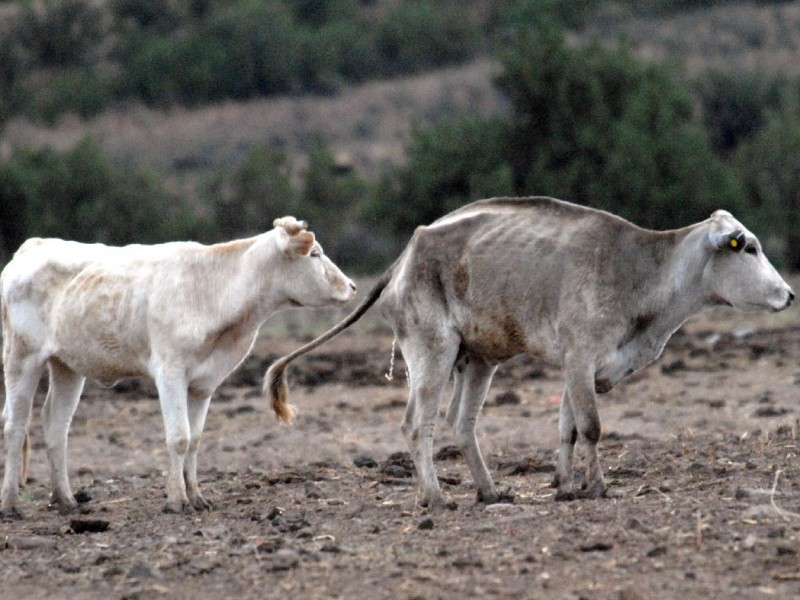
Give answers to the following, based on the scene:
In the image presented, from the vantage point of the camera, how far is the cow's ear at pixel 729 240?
10.7 meters

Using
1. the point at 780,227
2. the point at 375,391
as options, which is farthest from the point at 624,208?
the point at 375,391

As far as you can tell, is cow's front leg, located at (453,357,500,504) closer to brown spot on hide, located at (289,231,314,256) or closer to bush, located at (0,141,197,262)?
brown spot on hide, located at (289,231,314,256)

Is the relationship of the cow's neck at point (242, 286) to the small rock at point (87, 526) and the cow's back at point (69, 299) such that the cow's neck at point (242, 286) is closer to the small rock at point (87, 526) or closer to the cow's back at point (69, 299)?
the cow's back at point (69, 299)

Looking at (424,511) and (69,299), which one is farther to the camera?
(69,299)

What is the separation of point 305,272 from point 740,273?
2.90 m

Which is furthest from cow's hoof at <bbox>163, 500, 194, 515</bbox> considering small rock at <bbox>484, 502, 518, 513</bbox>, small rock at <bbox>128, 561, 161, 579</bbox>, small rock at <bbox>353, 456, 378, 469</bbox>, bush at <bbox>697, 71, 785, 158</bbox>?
bush at <bbox>697, 71, 785, 158</bbox>

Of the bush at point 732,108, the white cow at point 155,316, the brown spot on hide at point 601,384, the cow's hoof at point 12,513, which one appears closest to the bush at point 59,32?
the bush at point 732,108

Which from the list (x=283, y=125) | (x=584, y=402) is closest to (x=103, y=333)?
(x=584, y=402)

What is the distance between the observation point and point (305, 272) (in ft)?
38.1

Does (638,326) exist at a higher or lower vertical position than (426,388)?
higher

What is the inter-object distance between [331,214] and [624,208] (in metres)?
8.03

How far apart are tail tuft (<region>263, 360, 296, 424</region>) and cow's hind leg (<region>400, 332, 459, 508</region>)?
1209 millimetres

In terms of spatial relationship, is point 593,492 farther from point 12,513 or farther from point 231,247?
point 12,513

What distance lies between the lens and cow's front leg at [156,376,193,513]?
11.1 meters
